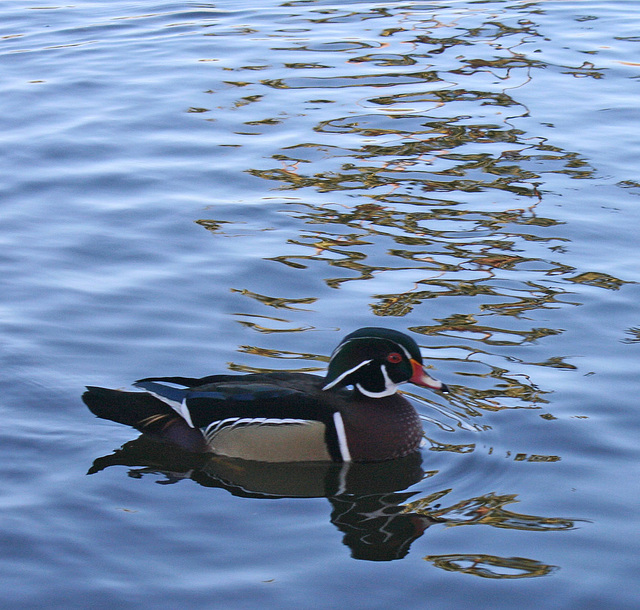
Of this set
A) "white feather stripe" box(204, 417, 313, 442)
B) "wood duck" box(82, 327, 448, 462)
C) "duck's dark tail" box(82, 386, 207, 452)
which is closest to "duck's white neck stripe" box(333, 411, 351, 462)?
"wood duck" box(82, 327, 448, 462)

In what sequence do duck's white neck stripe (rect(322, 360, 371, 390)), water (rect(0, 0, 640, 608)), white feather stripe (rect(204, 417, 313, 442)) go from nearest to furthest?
water (rect(0, 0, 640, 608)) < white feather stripe (rect(204, 417, 313, 442)) < duck's white neck stripe (rect(322, 360, 371, 390))

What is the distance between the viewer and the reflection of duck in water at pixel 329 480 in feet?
18.1

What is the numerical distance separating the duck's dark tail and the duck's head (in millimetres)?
770

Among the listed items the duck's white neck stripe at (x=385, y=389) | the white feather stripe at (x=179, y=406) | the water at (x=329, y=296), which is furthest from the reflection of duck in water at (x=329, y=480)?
the duck's white neck stripe at (x=385, y=389)

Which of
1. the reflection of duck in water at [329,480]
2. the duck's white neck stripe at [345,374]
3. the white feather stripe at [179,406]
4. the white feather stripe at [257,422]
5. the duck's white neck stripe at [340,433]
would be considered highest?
the duck's white neck stripe at [345,374]

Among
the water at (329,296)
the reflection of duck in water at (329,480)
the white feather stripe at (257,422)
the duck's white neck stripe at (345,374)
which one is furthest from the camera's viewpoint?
the duck's white neck stripe at (345,374)

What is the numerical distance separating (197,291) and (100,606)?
3542mm

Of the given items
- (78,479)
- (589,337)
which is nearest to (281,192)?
(589,337)

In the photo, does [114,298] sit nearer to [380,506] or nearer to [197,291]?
[197,291]

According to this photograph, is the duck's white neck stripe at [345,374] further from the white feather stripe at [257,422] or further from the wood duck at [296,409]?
the white feather stripe at [257,422]

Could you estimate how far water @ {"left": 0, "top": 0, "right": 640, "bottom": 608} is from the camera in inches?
203

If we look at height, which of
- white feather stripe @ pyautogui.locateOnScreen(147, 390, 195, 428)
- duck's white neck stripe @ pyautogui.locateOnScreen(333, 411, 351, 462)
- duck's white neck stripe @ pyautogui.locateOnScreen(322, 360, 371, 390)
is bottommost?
duck's white neck stripe @ pyautogui.locateOnScreen(333, 411, 351, 462)

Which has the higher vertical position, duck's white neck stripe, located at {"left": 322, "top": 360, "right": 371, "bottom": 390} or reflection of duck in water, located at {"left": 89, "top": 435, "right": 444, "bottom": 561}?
duck's white neck stripe, located at {"left": 322, "top": 360, "right": 371, "bottom": 390}

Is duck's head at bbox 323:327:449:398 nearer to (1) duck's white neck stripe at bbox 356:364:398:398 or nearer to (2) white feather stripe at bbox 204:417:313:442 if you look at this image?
(1) duck's white neck stripe at bbox 356:364:398:398
